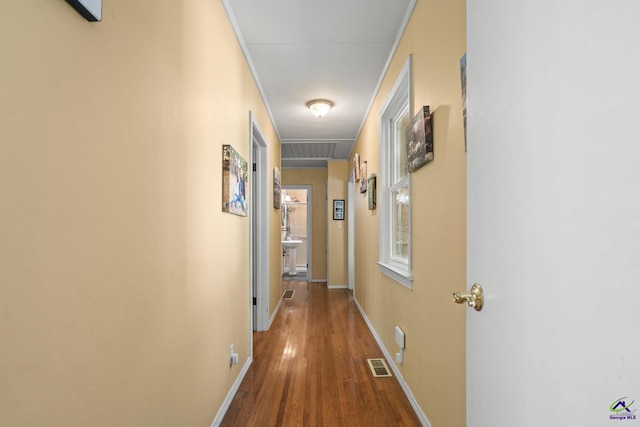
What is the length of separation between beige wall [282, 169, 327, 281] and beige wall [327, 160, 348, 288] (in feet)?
1.83

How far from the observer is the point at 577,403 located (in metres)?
0.53

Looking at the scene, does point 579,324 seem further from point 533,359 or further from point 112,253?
point 112,253

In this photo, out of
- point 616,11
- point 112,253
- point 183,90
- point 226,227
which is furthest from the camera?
point 226,227

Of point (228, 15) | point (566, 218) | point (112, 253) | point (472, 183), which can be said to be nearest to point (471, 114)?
point (472, 183)

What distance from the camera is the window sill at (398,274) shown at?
2.17 m

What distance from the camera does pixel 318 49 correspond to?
2.65 metres

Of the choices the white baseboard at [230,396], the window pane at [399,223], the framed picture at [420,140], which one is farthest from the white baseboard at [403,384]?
the framed picture at [420,140]

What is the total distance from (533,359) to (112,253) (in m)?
1.01

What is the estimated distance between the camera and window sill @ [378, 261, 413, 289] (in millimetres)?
2172

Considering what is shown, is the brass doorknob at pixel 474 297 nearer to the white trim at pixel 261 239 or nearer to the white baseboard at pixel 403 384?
the white baseboard at pixel 403 384

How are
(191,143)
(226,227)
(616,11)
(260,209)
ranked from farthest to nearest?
(260,209)
(226,227)
(191,143)
(616,11)

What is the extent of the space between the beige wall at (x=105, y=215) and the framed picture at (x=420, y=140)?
1129 millimetres

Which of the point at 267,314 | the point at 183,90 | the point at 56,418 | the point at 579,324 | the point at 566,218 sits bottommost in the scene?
the point at 267,314

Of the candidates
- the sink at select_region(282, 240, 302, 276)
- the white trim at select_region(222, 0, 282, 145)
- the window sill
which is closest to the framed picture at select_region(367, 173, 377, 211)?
the window sill
